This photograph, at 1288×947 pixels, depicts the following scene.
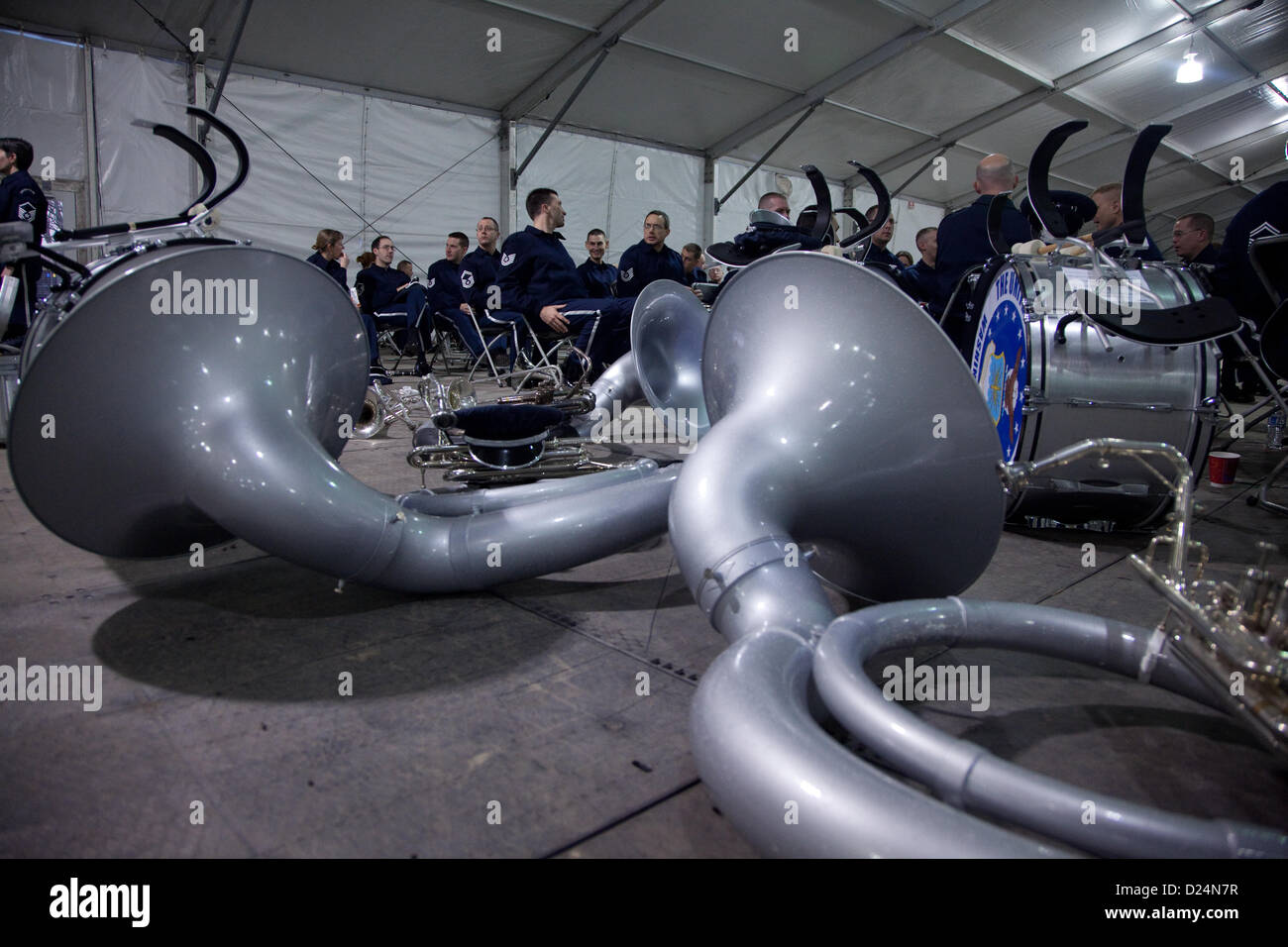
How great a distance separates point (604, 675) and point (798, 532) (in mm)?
478

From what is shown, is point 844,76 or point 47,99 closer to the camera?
point 47,99

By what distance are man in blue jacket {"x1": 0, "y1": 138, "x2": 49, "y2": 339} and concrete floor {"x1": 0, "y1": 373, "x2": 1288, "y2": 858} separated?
8.70ft

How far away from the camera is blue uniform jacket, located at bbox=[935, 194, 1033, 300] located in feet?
13.1

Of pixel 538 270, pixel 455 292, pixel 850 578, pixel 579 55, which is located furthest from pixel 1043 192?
pixel 579 55

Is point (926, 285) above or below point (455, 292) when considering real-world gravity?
below

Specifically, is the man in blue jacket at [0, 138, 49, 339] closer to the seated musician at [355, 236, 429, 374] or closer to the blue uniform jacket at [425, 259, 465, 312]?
the blue uniform jacket at [425, 259, 465, 312]

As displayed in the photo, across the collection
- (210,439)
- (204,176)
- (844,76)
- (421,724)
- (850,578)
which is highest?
(844,76)

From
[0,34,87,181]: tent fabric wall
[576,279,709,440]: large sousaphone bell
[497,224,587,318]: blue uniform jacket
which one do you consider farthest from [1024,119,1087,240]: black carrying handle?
[0,34,87,181]: tent fabric wall

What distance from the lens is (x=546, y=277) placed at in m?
5.06

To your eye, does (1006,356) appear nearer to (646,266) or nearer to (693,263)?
(646,266)

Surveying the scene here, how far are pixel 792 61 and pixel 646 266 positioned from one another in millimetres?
4887

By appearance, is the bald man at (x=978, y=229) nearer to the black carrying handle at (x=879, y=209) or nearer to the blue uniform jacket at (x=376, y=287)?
the black carrying handle at (x=879, y=209)
